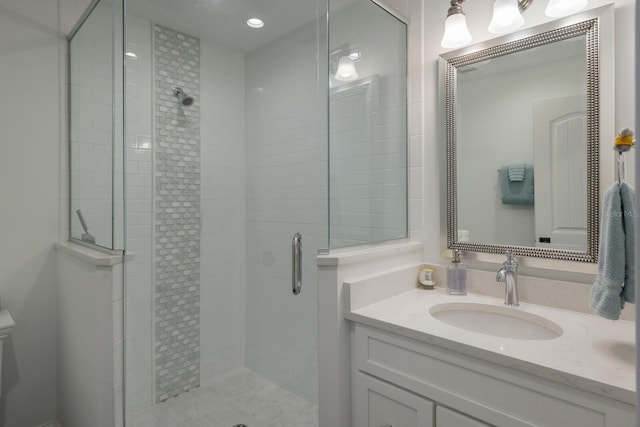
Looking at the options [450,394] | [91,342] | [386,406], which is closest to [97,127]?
[91,342]

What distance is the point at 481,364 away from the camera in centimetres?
98

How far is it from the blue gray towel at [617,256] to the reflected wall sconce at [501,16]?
76 centimetres

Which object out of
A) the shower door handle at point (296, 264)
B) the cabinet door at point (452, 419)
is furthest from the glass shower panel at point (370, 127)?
the cabinet door at point (452, 419)

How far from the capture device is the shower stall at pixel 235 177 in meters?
1.72

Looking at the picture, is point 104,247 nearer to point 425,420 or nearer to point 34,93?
point 34,93

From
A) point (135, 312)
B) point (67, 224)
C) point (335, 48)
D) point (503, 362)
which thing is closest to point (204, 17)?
point (335, 48)

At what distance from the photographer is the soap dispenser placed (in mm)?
1515

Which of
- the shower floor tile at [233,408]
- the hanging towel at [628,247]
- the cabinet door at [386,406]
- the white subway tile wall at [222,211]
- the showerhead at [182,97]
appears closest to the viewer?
the hanging towel at [628,247]

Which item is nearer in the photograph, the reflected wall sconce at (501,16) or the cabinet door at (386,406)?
the cabinet door at (386,406)

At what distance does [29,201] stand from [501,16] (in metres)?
2.41

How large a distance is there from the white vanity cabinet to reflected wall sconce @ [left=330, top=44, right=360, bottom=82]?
1133 mm

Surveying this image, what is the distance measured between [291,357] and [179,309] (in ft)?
2.51

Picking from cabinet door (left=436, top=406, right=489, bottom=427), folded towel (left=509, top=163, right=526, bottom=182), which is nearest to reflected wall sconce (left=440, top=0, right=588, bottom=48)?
folded towel (left=509, top=163, right=526, bottom=182)

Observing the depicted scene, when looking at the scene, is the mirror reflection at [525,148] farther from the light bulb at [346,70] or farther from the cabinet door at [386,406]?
the cabinet door at [386,406]
